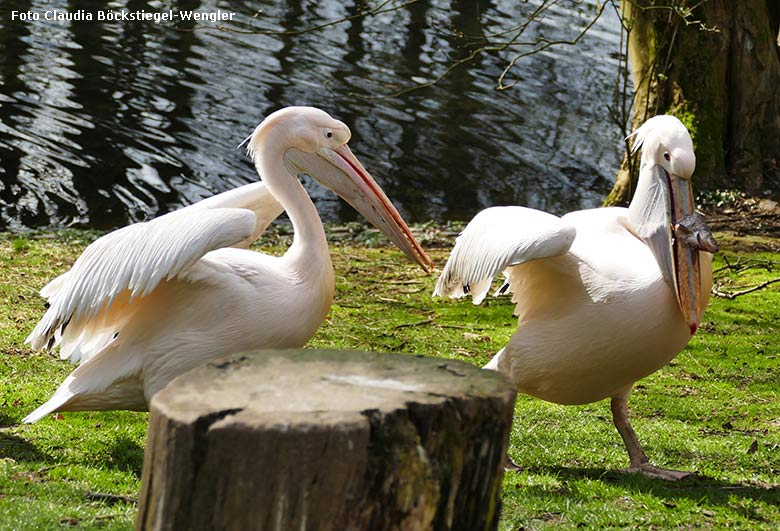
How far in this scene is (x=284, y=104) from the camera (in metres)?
14.0

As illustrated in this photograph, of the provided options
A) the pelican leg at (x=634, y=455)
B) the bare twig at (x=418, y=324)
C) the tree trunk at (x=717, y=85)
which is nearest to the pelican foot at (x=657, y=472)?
the pelican leg at (x=634, y=455)

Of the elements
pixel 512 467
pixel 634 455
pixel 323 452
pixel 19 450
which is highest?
pixel 323 452

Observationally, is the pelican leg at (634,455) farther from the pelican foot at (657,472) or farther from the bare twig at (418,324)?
the bare twig at (418,324)

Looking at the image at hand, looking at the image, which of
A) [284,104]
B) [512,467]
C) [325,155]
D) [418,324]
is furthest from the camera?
[284,104]

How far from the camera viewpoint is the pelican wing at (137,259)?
3844 mm

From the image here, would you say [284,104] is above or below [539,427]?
below

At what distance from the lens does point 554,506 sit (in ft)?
13.1

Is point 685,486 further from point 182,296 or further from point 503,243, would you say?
point 182,296

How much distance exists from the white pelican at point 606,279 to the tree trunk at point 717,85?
4.98m

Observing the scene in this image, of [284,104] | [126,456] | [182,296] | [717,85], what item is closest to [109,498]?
[126,456]

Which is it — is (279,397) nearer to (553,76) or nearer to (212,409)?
(212,409)

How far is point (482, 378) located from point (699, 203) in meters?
8.03

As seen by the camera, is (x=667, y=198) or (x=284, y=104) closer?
A: (x=667, y=198)

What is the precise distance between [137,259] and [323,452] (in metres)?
2.04
